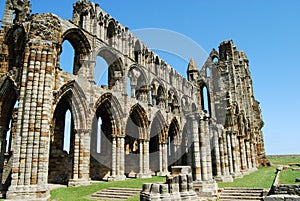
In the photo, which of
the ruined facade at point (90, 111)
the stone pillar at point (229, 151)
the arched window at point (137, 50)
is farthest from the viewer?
the arched window at point (137, 50)

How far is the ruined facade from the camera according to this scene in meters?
13.0

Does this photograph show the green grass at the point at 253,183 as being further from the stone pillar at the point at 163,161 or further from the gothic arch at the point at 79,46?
the gothic arch at the point at 79,46

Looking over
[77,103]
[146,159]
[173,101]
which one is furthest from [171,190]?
[173,101]

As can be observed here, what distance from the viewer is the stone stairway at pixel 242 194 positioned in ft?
38.8

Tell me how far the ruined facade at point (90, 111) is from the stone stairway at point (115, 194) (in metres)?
2.58

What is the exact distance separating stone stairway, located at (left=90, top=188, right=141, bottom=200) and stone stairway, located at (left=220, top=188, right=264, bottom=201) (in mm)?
4559

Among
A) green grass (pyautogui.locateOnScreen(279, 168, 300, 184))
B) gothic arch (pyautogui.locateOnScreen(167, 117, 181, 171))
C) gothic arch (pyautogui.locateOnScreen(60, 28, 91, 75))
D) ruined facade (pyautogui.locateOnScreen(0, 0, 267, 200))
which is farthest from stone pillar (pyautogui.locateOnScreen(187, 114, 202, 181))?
gothic arch (pyautogui.locateOnScreen(167, 117, 181, 171))

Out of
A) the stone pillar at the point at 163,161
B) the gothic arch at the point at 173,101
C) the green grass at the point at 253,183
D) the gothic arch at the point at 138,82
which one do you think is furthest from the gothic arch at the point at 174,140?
the green grass at the point at 253,183

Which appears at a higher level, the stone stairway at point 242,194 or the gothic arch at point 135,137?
the gothic arch at point 135,137

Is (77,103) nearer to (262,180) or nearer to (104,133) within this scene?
(104,133)

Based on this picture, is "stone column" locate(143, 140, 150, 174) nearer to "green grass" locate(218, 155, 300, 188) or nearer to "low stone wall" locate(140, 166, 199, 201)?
"green grass" locate(218, 155, 300, 188)

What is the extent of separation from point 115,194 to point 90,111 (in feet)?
21.2

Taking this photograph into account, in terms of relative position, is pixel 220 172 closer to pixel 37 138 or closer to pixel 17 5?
pixel 37 138

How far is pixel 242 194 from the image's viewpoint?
1238cm
